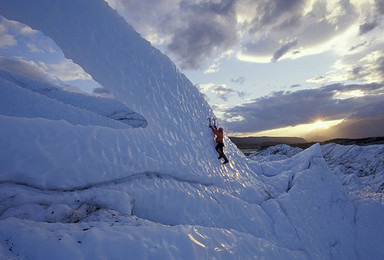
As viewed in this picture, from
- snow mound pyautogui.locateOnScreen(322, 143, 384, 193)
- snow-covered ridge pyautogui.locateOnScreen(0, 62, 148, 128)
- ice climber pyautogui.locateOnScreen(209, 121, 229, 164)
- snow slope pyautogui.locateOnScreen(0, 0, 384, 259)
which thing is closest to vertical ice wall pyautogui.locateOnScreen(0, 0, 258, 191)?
snow slope pyautogui.locateOnScreen(0, 0, 384, 259)

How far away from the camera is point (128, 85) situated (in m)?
7.58

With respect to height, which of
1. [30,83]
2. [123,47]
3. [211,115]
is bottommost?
[211,115]

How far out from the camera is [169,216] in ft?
18.6

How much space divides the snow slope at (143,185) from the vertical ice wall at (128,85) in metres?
0.04

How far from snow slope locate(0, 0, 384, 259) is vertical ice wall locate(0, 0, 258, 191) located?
4 cm

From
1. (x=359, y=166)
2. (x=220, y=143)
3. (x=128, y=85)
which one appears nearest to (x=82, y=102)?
(x=128, y=85)

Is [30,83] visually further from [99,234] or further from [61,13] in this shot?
[99,234]

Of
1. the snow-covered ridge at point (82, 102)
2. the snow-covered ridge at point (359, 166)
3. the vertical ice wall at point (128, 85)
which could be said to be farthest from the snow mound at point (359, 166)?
the snow-covered ridge at point (82, 102)

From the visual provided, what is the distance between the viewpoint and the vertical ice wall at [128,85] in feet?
20.4

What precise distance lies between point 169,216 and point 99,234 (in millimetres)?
2333

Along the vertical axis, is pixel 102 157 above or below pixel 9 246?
above

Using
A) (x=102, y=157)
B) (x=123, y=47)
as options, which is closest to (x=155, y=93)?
(x=123, y=47)

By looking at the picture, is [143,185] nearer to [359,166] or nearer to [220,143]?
[220,143]

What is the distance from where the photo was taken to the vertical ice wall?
6230mm
